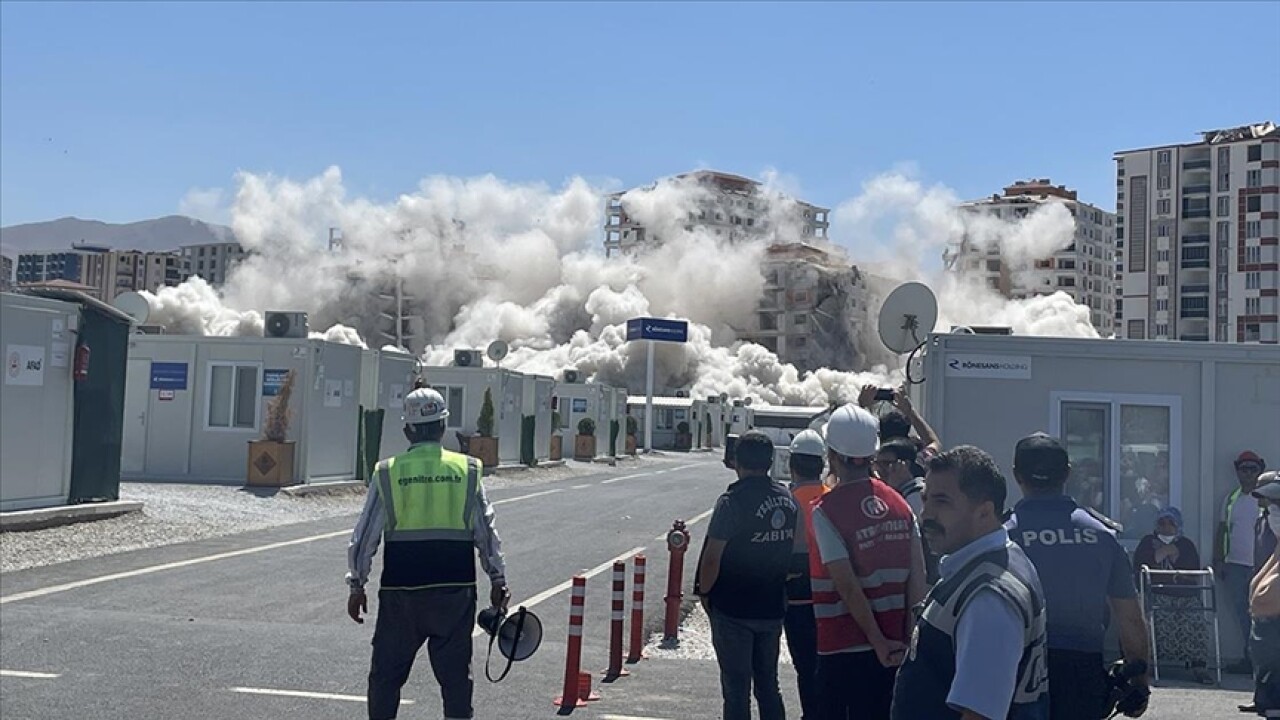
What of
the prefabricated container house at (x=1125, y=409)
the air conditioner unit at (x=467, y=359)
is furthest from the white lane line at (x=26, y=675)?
the air conditioner unit at (x=467, y=359)

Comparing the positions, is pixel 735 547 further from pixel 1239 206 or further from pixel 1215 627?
pixel 1239 206

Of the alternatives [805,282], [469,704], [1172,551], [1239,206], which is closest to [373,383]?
[1172,551]

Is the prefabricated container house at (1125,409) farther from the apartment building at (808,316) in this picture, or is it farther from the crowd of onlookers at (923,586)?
the apartment building at (808,316)

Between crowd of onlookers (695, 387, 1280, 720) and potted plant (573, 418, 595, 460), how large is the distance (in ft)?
135

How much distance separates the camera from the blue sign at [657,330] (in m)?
80.1

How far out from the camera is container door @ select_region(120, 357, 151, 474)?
86.2 ft

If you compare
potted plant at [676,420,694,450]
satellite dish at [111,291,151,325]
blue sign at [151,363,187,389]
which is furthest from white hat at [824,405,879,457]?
potted plant at [676,420,694,450]

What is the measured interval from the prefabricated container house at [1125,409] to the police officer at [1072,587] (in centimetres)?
626

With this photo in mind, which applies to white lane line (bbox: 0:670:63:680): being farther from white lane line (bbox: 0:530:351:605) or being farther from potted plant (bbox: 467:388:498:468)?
potted plant (bbox: 467:388:498:468)

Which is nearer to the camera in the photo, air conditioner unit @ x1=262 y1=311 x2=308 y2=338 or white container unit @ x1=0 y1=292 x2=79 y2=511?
white container unit @ x1=0 y1=292 x2=79 y2=511

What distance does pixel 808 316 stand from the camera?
119 m

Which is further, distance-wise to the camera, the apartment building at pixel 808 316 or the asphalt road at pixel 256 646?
the apartment building at pixel 808 316

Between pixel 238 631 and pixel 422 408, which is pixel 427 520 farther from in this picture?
pixel 238 631

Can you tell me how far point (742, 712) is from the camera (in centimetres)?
651
